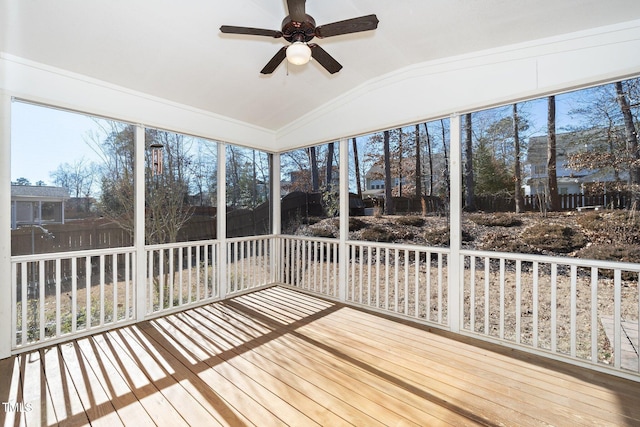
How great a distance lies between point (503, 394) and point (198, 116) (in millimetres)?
4125

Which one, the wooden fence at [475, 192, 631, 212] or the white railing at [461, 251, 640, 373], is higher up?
the wooden fence at [475, 192, 631, 212]

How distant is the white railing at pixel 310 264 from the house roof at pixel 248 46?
5.87ft

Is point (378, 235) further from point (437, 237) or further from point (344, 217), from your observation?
point (437, 237)

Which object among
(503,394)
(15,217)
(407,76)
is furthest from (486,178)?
(15,217)

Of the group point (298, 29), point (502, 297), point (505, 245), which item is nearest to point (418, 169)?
point (505, 245)

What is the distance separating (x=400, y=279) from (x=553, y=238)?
156 centimetres

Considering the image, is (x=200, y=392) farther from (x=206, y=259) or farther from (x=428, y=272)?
(x=428, y=272)

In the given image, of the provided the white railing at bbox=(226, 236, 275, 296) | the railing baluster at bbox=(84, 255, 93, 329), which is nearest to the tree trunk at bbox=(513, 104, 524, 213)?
the white railing at bbox=(226, 236, 275, 296)

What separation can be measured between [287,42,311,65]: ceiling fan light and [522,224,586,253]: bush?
8.15 ft

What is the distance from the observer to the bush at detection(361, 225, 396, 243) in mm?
3639

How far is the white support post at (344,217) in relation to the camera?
3902mm

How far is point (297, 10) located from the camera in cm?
188

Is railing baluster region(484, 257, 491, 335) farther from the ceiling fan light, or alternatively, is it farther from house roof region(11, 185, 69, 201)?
house roof region(11, 185, 69, 201)

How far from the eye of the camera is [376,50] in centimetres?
288
